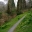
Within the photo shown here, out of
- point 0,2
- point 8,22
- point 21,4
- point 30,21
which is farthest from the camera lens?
point 0,2

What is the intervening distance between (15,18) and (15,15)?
78 centimetres

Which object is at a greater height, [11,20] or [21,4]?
[21,4]

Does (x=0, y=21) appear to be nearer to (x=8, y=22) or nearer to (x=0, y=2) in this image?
(x=8, y=22)

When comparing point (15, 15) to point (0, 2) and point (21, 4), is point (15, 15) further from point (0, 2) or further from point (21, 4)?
point (0, 2)

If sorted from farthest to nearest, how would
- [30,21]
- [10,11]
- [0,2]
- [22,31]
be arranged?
[0,2], [10,11], [30,21], [22,31]

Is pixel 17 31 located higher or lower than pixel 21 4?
lower

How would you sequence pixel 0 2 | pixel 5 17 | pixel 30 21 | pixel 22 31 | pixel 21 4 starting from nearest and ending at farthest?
pixel 22 31 < pixel 30 21 < pixel 5 17 < pixel 21 4 < pixel 0 2

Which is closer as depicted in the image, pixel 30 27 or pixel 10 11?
pixel 30 27

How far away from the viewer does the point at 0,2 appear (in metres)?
23.2

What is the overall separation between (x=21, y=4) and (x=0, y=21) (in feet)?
18.5

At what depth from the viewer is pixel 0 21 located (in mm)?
12711

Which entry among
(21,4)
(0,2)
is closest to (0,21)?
(21,4)

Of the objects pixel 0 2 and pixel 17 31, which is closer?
pixel 17 31

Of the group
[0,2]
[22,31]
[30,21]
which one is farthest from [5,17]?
[0,2]
